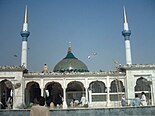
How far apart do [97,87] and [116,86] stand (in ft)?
6.72

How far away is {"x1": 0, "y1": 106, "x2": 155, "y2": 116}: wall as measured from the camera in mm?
11703

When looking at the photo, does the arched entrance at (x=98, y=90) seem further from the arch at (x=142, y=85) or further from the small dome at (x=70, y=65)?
the small dome at (x=70, y=65)

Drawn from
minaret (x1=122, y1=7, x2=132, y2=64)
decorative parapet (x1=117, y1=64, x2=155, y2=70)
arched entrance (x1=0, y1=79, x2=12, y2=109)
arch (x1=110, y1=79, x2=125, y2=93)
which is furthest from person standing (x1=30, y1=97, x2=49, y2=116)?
minaret (x1=122, y1=7, x2=132, y2=64)

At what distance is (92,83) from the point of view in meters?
26.6

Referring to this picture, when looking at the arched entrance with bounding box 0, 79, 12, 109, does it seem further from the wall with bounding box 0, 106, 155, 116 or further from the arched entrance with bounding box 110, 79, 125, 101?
the wall with bounding box 0, 106, 155, 116

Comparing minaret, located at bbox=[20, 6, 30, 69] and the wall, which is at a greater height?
minaret, located at bbox=[20, 6, 30, 69]

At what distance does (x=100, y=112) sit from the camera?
11.7 m

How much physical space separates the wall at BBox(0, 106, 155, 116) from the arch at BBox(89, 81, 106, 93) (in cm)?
→ 1423

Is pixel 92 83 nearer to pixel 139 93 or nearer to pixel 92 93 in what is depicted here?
pixel 92 93

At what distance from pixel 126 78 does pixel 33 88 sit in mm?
10980

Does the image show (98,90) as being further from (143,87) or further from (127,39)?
(127,39)

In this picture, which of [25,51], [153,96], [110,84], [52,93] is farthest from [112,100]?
[25,51]

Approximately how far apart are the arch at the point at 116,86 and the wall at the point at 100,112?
13.8 m

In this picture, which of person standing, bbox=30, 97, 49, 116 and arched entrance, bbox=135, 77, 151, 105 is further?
arched entrance, bbox=135, 77, 151, 105
